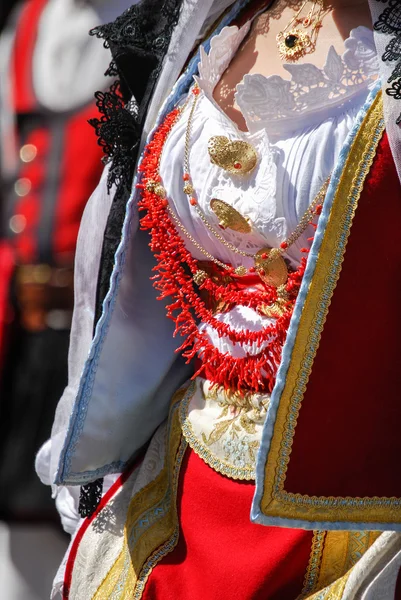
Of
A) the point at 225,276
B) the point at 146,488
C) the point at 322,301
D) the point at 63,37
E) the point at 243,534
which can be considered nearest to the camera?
the point at 322,301

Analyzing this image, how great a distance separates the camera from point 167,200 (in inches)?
56.1

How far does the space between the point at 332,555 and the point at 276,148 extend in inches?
22.8

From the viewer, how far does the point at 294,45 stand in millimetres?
1338

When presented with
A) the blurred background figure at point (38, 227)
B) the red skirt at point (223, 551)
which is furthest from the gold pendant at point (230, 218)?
the blurred background figure at point (38, 227)

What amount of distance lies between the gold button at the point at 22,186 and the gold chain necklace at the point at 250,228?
1.01 metres

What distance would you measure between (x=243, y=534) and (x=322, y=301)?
1.30 ft

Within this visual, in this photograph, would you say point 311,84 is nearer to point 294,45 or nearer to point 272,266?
point 294,45

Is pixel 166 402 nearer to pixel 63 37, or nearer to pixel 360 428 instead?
pixel 360 428

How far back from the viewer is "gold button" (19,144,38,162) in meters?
2.33

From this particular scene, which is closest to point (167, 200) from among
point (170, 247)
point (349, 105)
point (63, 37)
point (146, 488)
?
point (170, 247)

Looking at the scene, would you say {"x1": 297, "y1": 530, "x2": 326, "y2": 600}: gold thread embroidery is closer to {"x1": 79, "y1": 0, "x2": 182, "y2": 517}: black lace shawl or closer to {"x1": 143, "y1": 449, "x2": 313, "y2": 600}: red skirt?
{"x1": 143, "y1": 449, "x2": 313, "y2": 600}: red skirt

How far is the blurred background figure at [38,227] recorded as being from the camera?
88.2 inches

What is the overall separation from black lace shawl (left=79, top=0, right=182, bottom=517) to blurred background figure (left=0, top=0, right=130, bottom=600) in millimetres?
601

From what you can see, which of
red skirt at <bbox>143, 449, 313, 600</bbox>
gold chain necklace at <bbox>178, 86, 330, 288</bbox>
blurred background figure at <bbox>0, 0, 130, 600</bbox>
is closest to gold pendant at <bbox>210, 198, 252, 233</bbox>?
gold chain necklace at <bbox>178, 86, 330, 288</bbox>
